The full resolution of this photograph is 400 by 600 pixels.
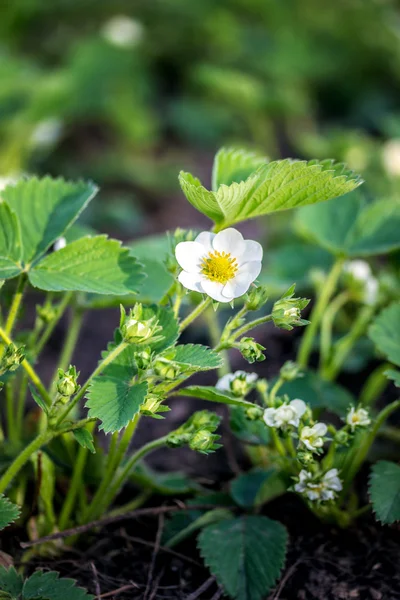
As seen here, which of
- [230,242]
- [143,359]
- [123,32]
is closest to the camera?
[143,359]

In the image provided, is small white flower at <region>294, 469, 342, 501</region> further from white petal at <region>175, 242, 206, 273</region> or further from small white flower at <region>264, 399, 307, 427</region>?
white petal at <region>175, 242, 206, 273</region>

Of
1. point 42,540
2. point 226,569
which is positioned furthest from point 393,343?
point 42,540

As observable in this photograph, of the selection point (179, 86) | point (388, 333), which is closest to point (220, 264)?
point (388, 333)

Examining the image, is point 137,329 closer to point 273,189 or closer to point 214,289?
point 214,289

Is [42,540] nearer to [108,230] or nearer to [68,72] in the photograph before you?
[108,230]

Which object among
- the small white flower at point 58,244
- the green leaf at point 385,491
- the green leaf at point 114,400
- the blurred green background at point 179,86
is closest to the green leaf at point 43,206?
the small white flower at point 58,244
